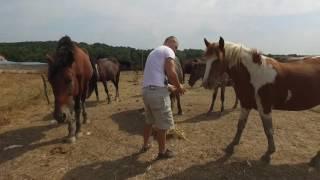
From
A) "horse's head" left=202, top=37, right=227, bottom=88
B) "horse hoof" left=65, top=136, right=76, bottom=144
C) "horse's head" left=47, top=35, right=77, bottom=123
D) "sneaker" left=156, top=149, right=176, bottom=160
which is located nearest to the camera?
"horse's head" left=202, top=37, right=227, bottom=88

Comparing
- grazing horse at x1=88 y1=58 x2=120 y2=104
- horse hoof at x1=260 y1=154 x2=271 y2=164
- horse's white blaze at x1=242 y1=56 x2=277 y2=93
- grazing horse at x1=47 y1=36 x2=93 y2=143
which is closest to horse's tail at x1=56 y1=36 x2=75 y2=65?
grazing horse at x1=47 y1=36 x2=93 y2=143

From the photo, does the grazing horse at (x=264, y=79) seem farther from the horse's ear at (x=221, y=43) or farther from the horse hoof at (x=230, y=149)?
the horse hoof at (x=230, y=149)

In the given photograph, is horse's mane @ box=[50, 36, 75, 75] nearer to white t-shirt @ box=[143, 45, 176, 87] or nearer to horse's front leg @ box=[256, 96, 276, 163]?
white t-shirt @ box=[143, 45, 176, 87]

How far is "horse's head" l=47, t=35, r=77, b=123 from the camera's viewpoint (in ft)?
25.5

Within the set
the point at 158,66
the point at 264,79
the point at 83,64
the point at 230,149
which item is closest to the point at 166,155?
the point at 230,149

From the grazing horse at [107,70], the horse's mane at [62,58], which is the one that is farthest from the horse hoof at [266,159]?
the grazing horse at [107,70]

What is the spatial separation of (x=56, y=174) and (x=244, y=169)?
9.77ft

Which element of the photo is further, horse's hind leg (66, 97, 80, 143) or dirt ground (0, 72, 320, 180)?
horse's hind leg (66, 97, 80, 143)

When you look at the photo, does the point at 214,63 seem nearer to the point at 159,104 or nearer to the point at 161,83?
the point at 161,83

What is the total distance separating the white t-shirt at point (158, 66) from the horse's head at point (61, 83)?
1.88 meters

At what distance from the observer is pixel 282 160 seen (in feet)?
23.9

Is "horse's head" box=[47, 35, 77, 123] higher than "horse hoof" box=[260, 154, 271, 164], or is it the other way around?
"horse's head" box=[47, 35, 77, 123]

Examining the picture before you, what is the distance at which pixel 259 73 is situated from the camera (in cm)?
693

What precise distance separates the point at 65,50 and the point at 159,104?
8.21 feet
